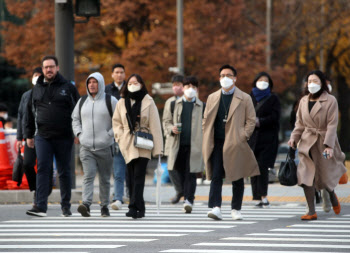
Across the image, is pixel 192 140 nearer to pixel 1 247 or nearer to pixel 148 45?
pixel 1 247

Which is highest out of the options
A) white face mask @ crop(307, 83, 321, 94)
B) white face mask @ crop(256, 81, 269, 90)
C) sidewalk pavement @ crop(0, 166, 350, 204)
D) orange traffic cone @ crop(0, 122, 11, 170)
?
white face mask @ crop(256, 81, 269, 90)

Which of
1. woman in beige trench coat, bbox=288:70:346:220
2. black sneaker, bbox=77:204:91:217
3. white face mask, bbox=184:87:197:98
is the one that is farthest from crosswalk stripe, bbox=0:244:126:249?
white face mask, bbox=184:87:197:98

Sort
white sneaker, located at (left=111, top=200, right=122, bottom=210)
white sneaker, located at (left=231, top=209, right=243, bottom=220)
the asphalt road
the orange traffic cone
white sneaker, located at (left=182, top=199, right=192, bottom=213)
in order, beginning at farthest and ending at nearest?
1. the orange traffic cone
2. white sneaker, located at (left=111, top=200, right=122, bottom=210)
3. white sneaker, located at (left=182, top=199, right=192, bottom=213)
4. white sneaker, located at (left=231, top=209, right=243, bottom=220)
5. the asphalt road

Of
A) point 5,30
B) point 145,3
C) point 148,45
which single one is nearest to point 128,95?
point 148,45

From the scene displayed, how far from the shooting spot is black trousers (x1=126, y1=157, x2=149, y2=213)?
12172mm

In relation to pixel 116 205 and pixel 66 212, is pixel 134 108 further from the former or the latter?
pixel 116 205

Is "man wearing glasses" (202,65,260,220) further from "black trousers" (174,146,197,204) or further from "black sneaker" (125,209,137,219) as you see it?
"black trousers" (174,146,197,204)

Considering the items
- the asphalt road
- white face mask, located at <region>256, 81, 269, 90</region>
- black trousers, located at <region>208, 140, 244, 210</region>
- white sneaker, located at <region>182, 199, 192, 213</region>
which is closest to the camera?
the asphalt road

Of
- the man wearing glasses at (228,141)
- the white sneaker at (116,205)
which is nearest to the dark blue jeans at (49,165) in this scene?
the white sneaker at (116,205)

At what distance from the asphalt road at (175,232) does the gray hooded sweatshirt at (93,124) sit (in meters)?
0.97

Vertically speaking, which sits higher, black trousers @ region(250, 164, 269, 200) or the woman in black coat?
the woman in black coat

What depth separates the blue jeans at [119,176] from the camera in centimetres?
1394

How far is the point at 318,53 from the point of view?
126 ft

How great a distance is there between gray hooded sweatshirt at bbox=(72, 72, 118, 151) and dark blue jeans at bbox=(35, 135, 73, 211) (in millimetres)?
320
